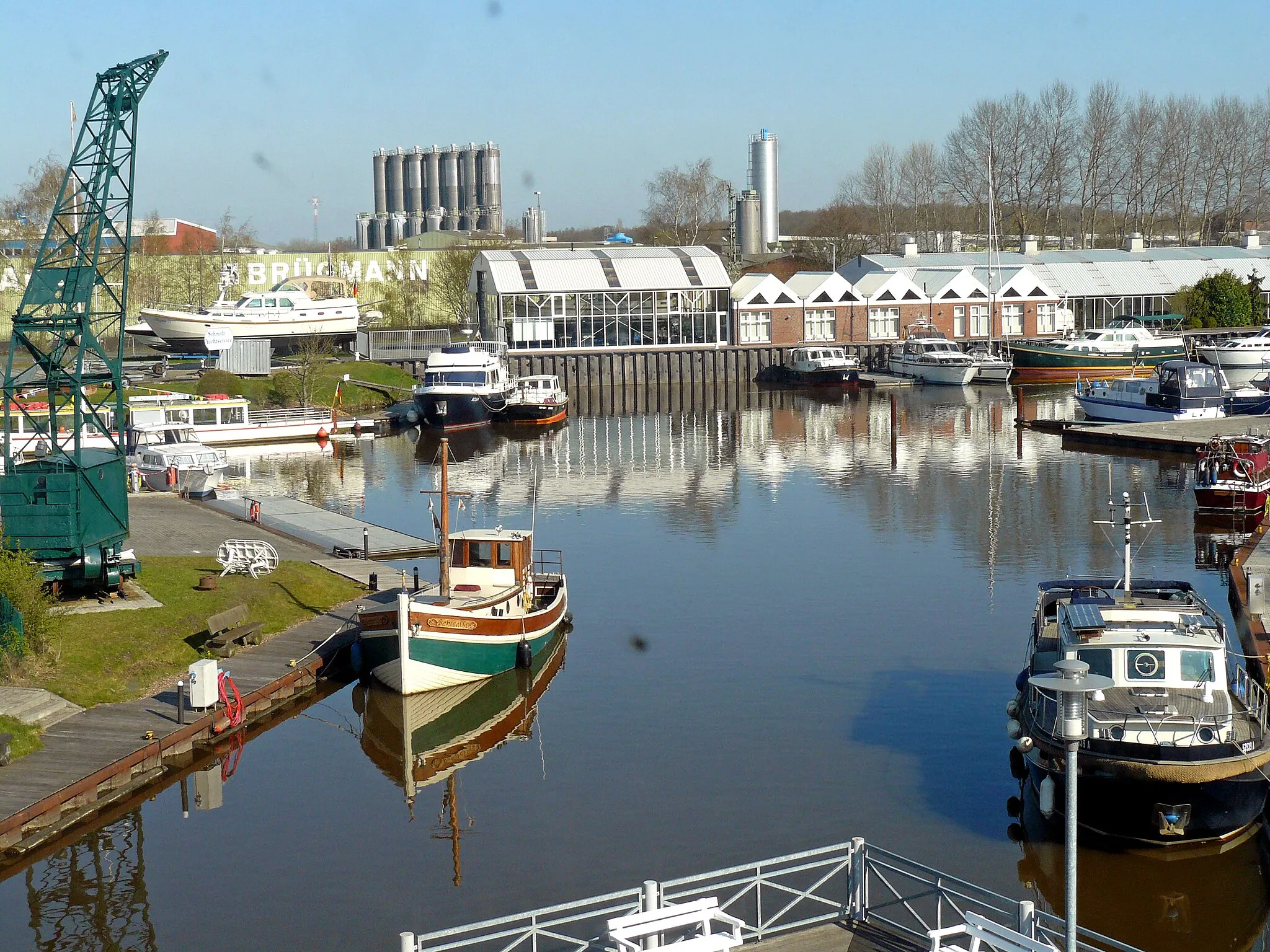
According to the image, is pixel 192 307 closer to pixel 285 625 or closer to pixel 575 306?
pixel 575 306

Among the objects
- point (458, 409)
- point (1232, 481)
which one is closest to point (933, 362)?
point (458, 409)

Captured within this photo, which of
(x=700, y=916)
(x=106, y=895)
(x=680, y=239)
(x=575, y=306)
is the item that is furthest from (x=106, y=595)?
(x=680, y=239)

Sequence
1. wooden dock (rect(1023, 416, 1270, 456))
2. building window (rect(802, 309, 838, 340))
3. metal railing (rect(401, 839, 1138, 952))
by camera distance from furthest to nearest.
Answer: building window (rect(802, 309, 838, 340))
wooden dock (rect(1023, 416, 1270, 456))
metal railing (rect(401, 839, 1138, 952))

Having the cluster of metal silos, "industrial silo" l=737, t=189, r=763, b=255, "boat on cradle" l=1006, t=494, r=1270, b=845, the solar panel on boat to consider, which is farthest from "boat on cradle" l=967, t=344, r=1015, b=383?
the cluster of metal silos

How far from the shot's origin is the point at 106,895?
59.6ft

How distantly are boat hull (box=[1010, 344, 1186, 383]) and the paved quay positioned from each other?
205ft

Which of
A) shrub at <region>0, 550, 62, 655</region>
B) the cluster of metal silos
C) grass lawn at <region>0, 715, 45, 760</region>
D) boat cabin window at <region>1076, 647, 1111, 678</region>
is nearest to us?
boat cabin window at <region>1076, 647, 1111, 678</region>

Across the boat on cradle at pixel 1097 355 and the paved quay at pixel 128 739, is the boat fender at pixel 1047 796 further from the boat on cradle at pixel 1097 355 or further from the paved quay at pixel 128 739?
the boat on cradle at pixel 1097 355

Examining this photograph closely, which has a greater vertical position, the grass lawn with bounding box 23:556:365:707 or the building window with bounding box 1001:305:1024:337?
the building window with bounding box 1001:305:1024:337

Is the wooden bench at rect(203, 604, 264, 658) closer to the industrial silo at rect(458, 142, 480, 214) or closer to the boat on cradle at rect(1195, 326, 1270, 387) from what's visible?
the boat on cradle at rect(1195, 326, 1270, 387)

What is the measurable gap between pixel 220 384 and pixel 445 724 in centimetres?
4971

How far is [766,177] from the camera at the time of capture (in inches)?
6457

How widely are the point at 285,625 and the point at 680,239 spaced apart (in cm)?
11788

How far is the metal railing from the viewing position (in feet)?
43.7
